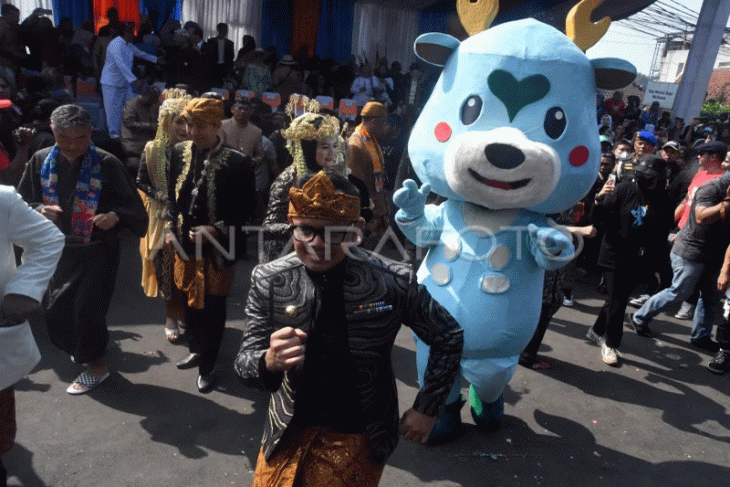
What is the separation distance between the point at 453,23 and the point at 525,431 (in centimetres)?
1378

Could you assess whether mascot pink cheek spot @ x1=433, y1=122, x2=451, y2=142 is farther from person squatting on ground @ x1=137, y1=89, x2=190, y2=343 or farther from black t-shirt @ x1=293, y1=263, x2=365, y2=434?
person squatting on ground @ x1=137, y1=89, x2=190, y2=343

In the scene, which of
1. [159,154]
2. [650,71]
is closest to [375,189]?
[159,154]

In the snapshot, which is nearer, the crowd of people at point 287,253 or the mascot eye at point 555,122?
the crowd of people at point 287,253

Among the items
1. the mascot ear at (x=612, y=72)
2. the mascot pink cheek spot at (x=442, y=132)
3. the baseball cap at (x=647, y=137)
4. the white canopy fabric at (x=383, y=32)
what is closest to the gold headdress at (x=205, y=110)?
the mascot pink cheek spot at (x=442, y=132)

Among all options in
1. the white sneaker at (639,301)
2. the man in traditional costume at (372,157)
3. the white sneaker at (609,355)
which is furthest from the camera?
the white sneaker at (639,301)

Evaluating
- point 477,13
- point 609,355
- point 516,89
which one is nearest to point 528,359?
point 609,355

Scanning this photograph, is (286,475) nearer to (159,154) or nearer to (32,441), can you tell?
(32,441)

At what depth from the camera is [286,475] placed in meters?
1.90

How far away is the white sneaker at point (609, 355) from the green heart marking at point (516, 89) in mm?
2734

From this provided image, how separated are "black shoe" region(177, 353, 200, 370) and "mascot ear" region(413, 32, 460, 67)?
2.53 meters

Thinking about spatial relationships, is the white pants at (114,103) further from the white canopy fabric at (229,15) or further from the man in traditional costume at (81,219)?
the man in traditional costume at (81,219)

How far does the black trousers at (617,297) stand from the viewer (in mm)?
4496

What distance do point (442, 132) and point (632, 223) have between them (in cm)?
218

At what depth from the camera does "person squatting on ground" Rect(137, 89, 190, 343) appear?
13.4 feet
